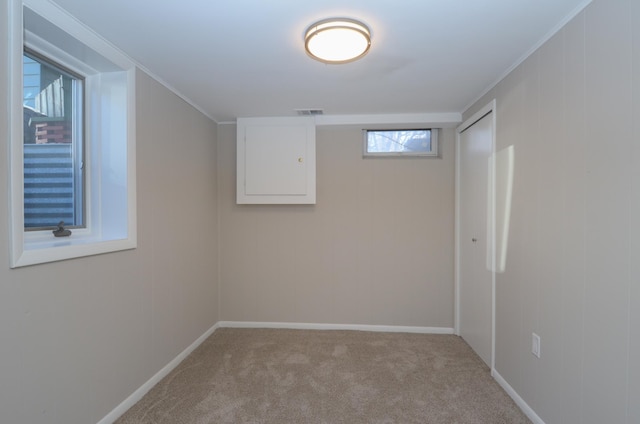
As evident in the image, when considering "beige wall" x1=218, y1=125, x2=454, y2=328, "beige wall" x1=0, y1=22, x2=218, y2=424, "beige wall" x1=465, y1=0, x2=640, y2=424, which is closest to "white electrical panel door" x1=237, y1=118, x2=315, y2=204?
"beige wall" x1=218, y1=125, x2=454, y2=328

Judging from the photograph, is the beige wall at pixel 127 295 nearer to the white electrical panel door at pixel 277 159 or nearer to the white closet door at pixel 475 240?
the white electrical panel door at pixel 277 159

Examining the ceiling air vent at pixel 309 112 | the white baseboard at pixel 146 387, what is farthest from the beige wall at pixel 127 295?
the ceiling air vent at pixel 309 112

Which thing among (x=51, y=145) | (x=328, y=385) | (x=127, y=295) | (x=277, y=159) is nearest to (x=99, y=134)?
(x=51, y=145)

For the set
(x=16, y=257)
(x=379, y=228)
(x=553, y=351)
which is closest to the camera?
(x=16, y=257)

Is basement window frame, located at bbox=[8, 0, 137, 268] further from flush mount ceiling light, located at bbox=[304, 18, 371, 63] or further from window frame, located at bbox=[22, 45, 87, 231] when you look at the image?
flush mount ceiling light, located at bbox=[304, 18, 371, 63]

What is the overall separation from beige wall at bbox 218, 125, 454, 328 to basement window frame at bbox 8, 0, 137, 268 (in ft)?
4.65

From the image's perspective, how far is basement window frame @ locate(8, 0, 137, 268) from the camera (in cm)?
150

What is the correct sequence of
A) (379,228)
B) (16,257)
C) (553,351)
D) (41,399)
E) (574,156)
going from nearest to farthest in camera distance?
1. (16,257)
2. (41,399)
3. (574,156)
4. (553,351)
5. (379,228)

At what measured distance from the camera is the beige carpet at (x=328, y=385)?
1856 millimetres

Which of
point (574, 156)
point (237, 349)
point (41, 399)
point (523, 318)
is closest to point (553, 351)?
point (523, 318)

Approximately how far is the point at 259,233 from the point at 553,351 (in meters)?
2.57

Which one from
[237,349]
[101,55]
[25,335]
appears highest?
[101,55]

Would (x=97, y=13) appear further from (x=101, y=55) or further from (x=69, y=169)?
(x=69, y=169)

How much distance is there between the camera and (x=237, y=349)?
2732 millimetres
